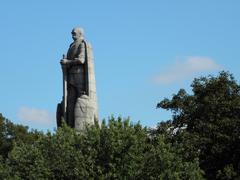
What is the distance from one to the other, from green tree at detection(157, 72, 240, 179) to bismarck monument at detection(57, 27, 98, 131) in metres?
14.3

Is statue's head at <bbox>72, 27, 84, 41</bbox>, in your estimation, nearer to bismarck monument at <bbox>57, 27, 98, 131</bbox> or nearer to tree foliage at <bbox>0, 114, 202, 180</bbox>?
bismarck monument at <bbox>57, 27, 98, 131</bbox>

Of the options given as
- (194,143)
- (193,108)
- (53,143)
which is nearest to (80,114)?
(53,143)

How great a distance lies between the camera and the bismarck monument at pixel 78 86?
34.8 metres

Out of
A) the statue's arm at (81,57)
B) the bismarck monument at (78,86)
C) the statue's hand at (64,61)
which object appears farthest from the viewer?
the statue's hand at (64,61)

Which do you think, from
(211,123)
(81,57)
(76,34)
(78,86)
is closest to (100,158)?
(78,86)

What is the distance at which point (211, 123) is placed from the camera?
169 ft

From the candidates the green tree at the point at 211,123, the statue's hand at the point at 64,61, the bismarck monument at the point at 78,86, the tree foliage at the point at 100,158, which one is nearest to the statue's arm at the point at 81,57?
the bismarck monument at the point at 78,86

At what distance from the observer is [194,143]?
49562 mm

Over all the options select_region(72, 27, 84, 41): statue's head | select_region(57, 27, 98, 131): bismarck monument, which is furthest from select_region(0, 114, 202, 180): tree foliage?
select_region(72, 27, 84, 41): statue's head

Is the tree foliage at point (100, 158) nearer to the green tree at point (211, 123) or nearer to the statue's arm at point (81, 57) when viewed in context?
the statue's arm at point (81, 57)

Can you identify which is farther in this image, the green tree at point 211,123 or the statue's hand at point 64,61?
the green tree at point 211,123

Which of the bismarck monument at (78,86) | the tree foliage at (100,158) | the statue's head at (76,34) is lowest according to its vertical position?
the tree foliage at (100,158)

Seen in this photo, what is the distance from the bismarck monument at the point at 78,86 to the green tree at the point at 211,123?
14343mm

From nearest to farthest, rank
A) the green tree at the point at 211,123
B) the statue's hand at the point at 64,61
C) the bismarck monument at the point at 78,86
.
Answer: the bismarck monument at the point at 78,86, the statue's hand at the point at 64,61, the green tree at the point at 211,123
